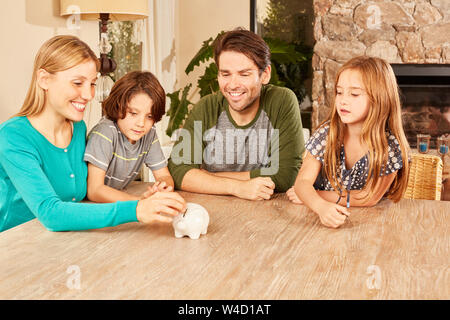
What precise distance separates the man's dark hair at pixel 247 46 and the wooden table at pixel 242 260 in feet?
1.99

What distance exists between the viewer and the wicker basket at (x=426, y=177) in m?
1.90

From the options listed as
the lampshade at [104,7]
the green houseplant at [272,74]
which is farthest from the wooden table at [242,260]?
the green houseplant at [272,74]

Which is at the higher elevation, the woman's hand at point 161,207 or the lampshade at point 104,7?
the lampshade at point 104,7

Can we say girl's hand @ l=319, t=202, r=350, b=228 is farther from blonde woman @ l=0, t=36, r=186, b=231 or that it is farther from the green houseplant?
the green houseplant

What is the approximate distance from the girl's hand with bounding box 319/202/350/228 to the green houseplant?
2.37m

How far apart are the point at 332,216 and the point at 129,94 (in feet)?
2.34

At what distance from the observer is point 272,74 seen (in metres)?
4.16

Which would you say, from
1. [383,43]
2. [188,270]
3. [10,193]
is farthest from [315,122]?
[188,270]

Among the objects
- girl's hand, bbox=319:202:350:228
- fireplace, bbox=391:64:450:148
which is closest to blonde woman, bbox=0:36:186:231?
girl's hand, bbox=319:202:350:228

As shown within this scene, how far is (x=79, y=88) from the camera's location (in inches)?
55.6

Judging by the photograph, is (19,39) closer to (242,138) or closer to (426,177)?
(242,138)

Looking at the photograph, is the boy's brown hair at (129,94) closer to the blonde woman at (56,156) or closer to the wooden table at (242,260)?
the blonde woman at (56,156)

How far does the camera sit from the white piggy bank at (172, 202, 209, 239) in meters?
1.15
